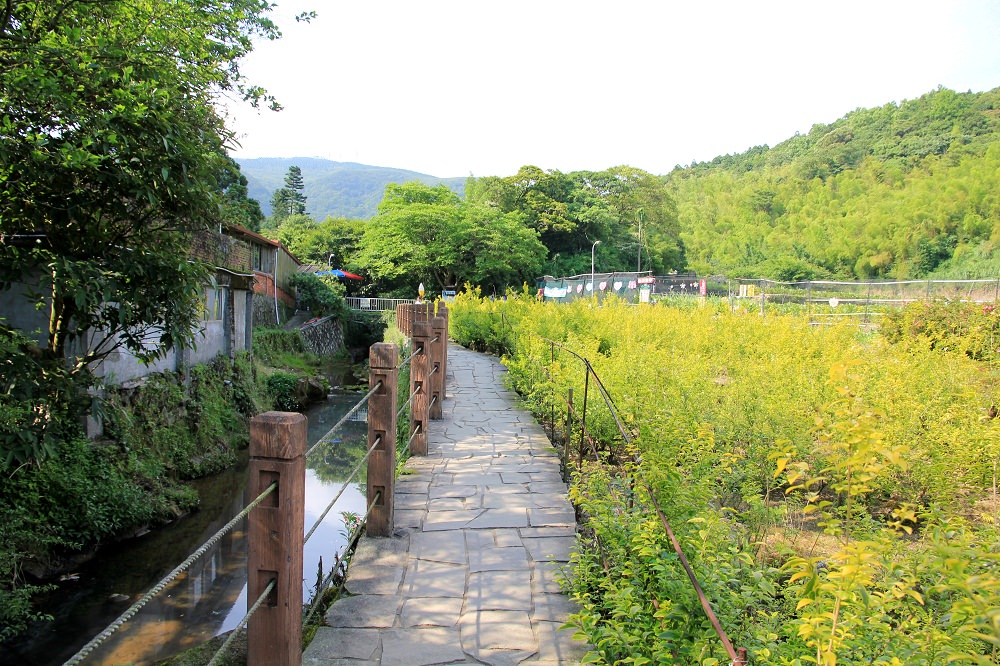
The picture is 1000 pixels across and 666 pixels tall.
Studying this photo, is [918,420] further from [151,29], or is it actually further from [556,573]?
[151,29]

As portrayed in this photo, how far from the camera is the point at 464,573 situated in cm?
373

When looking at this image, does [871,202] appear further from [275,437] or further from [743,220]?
[275,437]

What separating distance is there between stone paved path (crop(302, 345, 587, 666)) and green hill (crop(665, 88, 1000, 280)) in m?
53.8

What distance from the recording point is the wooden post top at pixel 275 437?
7.34 ft

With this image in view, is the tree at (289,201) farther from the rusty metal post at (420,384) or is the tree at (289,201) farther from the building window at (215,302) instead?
the rusty metal post at (420,384)

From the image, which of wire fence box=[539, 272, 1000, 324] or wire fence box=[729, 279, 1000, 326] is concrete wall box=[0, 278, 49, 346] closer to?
wire fence box=[539, 272, 1000, 324]

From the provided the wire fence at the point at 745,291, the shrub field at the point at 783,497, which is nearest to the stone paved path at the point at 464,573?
the shrub field at the point at 783,497

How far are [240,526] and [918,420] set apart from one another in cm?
901

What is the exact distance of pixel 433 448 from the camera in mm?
6621

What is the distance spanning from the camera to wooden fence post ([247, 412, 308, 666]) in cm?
224

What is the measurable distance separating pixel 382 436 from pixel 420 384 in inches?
74.1

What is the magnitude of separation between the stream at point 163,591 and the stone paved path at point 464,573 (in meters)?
1.32

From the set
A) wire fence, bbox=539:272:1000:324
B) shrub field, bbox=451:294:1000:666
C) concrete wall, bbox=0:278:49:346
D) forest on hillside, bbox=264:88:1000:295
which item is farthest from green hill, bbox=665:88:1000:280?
concrete wall, bbox=0:278:49:346

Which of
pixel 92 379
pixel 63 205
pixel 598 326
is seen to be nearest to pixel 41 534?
pixel 92 379
